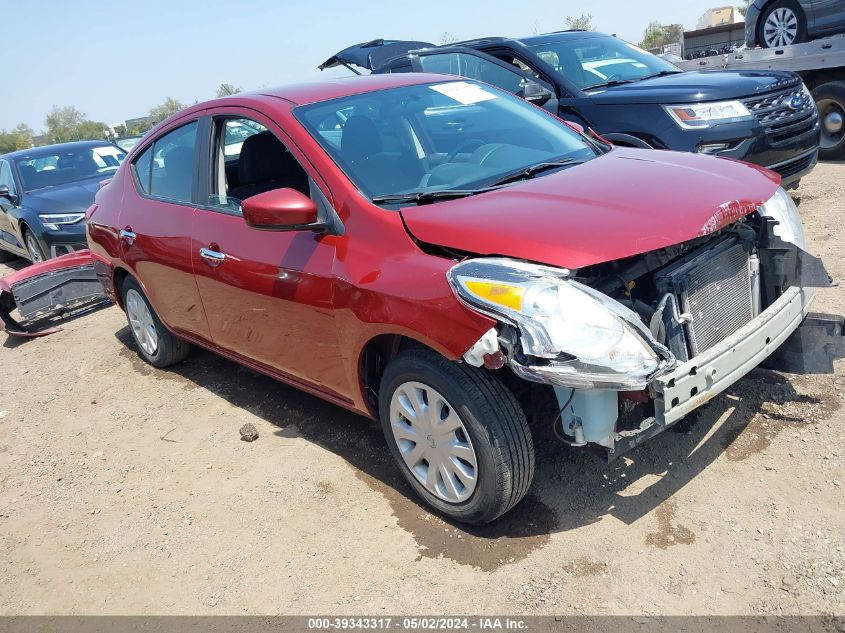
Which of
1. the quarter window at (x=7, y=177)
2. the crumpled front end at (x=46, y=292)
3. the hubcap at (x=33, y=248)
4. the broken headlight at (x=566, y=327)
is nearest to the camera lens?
Answer: the broken headlight at (x=566, y=327)

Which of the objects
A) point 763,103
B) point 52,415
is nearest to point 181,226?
point 52,415

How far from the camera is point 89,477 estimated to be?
163 inches

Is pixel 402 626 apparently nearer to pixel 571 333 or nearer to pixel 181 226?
pixel 571 333

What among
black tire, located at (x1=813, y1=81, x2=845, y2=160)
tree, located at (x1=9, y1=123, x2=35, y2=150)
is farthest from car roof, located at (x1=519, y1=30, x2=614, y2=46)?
tree, located at (x1=9, y1=123, x2=35, y2=150)

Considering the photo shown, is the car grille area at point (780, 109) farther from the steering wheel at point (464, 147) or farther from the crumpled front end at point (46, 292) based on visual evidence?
the crumpled front end at point (46, 292)

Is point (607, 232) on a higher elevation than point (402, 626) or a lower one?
higher

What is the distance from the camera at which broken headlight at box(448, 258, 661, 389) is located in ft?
8.09

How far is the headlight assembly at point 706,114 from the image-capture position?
585 centimetres

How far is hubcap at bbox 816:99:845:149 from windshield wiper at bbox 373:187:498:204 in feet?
24.0

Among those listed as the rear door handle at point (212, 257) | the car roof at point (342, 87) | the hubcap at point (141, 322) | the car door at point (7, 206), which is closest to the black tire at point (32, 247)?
the car door at point (7, 206)

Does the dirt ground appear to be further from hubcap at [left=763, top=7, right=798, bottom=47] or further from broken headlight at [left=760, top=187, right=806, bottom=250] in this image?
hubcap at [left=763, top=7, right=798, bottom=47]

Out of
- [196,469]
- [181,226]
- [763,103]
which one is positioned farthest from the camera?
[763,103]

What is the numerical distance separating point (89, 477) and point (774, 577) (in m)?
3.51

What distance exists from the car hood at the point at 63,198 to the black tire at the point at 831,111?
28.8 ft
